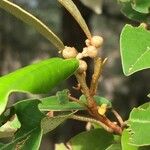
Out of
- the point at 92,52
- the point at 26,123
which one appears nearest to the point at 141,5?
the point at 92,52

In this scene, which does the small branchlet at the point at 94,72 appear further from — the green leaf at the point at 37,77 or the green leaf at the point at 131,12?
the green leaf at the point at 131,12

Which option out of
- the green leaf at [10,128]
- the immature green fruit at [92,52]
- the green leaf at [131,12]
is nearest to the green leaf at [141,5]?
the green leaf at [131,12]

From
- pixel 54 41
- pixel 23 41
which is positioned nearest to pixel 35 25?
pixel 54 41

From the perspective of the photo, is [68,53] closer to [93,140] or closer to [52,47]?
[93,140]

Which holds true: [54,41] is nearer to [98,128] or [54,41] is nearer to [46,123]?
[46,123]

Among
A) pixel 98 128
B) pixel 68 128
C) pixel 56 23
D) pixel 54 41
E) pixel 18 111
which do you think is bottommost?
pixel 56 23

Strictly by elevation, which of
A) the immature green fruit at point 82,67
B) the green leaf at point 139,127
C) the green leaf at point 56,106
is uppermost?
the immature green fruit at point 82,67
